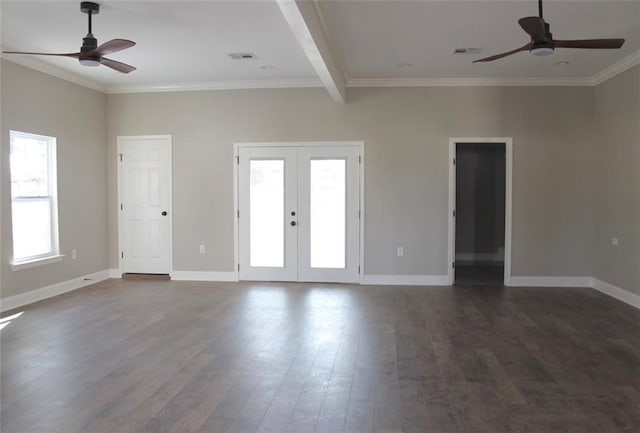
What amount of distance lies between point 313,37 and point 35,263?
14.3 feet

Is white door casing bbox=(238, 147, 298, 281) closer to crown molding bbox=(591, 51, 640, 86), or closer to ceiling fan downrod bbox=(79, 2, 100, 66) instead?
ceiling fan downrod bbox=(79, 2, 100, 66)

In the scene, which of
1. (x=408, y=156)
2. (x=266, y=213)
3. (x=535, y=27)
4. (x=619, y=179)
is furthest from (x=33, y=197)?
(x=619, y=179)

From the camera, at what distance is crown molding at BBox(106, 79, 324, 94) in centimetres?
681

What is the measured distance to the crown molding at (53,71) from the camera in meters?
5.46

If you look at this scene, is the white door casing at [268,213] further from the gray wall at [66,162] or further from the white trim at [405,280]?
the gray wall at [66,162]

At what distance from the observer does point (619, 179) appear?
595 centimetres

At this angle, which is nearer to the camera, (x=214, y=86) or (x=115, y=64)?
(x=115, y=64)

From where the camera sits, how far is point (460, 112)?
667cm

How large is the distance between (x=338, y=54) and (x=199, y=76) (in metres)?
2.21

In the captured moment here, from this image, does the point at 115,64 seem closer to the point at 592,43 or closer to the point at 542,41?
the point at 542,41

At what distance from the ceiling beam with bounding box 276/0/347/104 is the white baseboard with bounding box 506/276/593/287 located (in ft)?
11.9

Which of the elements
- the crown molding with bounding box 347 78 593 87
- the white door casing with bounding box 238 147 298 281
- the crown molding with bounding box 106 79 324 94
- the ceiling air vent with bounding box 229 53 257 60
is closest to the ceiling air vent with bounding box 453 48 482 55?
the crown molding with bounding box 347 78 593 87

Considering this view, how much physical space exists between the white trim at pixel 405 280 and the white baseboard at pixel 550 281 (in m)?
0.95

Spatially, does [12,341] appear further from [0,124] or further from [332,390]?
[332,390]
